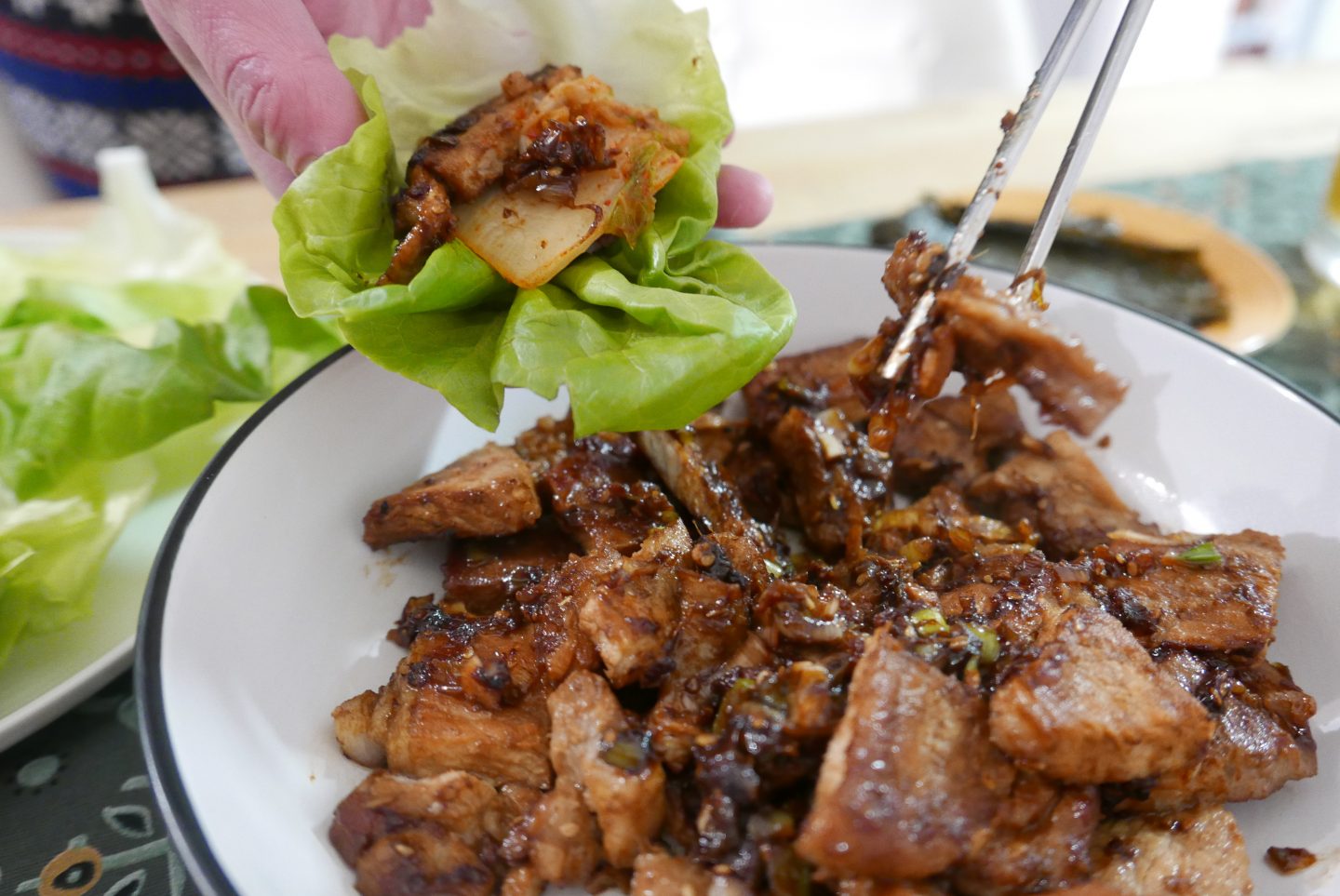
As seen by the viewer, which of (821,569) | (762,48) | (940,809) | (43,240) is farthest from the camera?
(762,48)

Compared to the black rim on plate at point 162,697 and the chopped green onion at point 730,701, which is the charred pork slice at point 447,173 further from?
the chopped green onion at point 730,701

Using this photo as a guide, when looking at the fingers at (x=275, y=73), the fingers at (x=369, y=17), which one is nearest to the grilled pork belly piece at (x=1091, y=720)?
the fingers at (x=275, y=73)

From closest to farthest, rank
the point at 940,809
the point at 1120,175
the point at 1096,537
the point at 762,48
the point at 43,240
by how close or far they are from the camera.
→ the point at 940,809, the point at 1096,537, the point at 43,240, the point at 1120,175, the point at 762,48

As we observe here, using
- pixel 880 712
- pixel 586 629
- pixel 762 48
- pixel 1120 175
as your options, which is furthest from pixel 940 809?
pixel 762 48

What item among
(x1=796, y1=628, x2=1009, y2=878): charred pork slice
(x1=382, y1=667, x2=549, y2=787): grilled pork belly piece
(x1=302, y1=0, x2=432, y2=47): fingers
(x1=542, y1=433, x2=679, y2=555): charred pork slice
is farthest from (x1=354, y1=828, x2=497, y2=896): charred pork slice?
(x1=302, y1=0, x2=432, y2=47): fingers

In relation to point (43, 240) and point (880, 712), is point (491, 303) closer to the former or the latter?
point (880, 712)

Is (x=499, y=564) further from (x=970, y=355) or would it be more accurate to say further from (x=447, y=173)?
(x=970, y=355)

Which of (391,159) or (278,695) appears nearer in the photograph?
(278,695)

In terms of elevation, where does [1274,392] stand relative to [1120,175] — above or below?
above
